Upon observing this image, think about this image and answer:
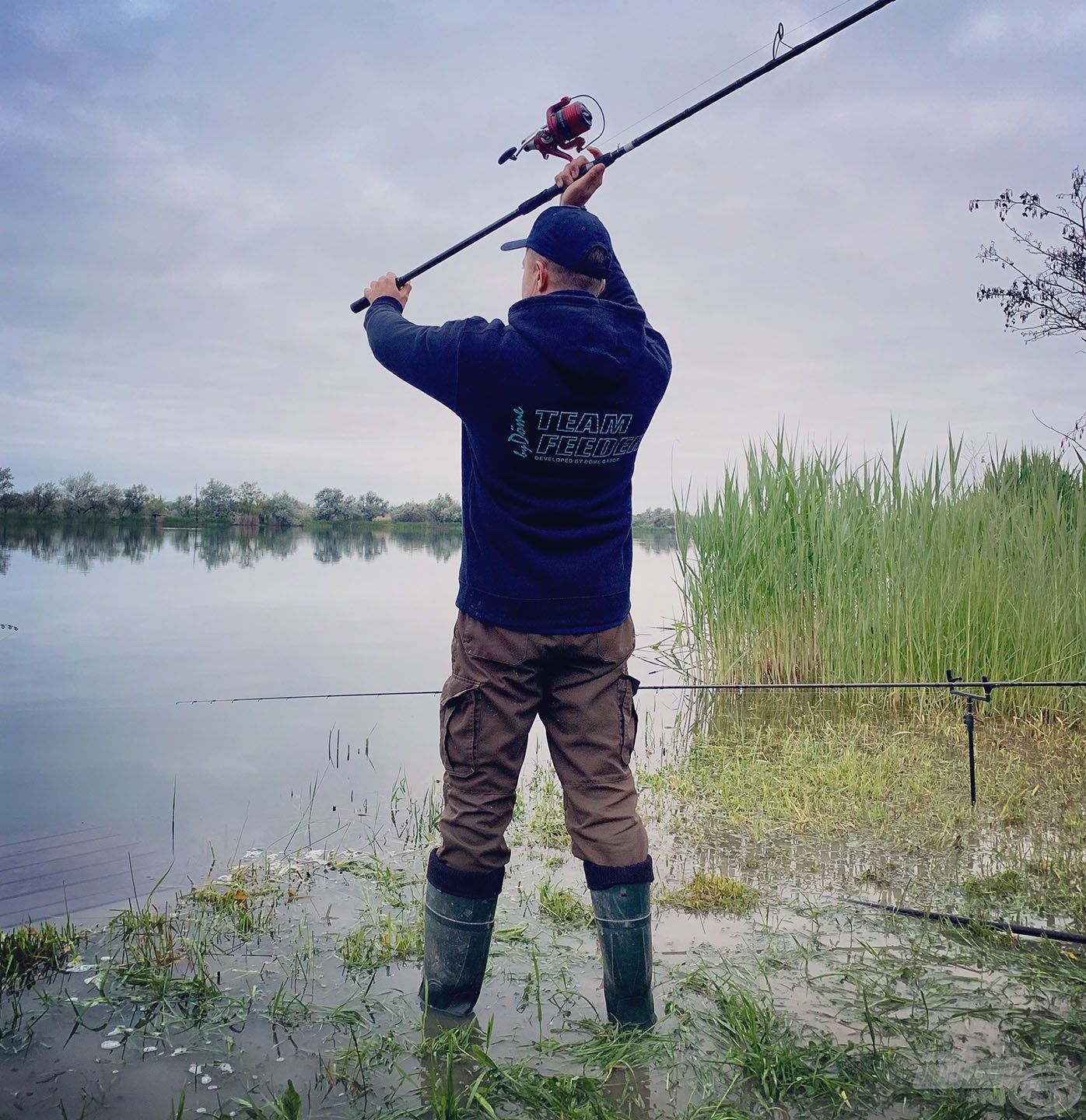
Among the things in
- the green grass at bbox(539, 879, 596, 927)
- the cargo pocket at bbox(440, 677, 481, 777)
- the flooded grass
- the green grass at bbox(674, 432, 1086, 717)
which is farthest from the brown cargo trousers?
the green grass at bbox(674, 432, 1086, 717)

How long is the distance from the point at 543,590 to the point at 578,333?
633mm

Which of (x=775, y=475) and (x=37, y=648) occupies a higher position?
(x=775, y=475)

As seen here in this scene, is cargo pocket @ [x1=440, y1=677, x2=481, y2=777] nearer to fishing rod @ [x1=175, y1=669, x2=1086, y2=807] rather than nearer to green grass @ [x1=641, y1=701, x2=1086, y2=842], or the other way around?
fishing rod @ [x1=175, y1=669, x2=1086, y2=807]

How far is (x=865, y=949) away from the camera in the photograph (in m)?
2.78

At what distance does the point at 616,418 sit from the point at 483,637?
2.12 ft

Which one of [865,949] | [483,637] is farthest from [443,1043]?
[865,949]

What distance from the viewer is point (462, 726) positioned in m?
2.31

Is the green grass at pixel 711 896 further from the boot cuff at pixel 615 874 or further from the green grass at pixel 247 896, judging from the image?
the green grass at pixel 247 896

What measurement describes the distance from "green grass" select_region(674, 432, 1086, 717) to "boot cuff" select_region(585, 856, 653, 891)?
4.67 metres

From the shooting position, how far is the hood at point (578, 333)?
7.27 feet

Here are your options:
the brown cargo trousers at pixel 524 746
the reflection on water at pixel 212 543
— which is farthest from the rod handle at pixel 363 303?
the reflection on water at pixel 212 543

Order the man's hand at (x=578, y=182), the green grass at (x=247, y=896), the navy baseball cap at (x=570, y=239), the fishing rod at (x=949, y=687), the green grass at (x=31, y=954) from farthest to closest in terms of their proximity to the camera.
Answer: the fishing rod at (x=949, y=687) → the green grass at (x=247, y=896) → the green grass at (x=31, y=954) → the man's hand at (x=578, y=182) → the navy baseball cap at (x=570, y=239)

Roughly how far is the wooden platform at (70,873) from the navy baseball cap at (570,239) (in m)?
2.74

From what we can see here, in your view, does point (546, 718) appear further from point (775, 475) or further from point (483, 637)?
point (775, 475)
